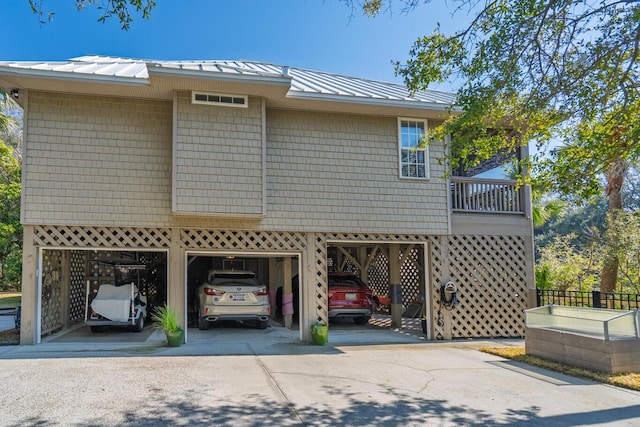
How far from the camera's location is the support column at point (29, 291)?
879cm

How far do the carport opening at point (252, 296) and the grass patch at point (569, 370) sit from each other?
4.32 meters

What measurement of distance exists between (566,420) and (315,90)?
294 inches

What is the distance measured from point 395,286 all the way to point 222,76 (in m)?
6.86

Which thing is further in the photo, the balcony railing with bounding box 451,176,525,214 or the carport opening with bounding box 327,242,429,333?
the carport opening with bounding box 327,242,429,333

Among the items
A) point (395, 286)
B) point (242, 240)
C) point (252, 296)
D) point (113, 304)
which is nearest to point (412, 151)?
point (395, 286)

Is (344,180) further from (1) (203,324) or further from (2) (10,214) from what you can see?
(2) (10,214)

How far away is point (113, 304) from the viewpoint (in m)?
10.3

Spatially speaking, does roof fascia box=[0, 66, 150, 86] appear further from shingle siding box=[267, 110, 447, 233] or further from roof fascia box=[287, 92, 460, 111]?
roof fascia box=[287, 92, 460, 111]

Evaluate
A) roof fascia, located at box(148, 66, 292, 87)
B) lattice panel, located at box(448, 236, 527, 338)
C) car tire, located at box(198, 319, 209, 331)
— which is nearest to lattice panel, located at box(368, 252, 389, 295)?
lattice panel, located at box(448, 236, 527, 338)

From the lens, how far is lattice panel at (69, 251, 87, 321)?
466 inches

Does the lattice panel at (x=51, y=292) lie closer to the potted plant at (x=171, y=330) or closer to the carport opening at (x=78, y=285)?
the carport opening at (x=78, y=285)

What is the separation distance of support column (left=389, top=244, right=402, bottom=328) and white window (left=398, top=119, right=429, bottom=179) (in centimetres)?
225

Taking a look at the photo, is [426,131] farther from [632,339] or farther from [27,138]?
[27,138]

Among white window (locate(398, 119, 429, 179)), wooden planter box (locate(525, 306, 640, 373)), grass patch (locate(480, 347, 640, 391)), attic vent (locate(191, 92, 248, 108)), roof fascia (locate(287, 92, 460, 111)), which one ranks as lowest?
grass patch (locate(480, 347, 640, 391))
